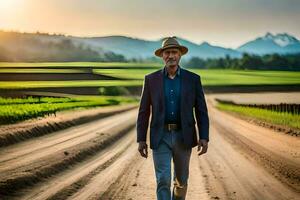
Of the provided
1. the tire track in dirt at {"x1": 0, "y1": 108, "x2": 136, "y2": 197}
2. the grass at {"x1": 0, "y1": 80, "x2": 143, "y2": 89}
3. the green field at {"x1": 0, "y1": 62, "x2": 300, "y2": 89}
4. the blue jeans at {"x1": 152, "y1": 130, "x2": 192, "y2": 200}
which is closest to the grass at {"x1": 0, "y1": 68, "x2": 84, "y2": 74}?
the green field at {"x1": 0, "y1": 62, "x2": 300, "y2": 89}

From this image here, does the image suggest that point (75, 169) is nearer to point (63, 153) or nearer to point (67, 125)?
Answer: point (63, 153)

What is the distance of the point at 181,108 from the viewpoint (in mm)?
7898

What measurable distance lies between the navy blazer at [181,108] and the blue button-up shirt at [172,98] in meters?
0.06

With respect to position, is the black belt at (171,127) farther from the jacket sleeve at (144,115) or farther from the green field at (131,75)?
the green field at (131,75)

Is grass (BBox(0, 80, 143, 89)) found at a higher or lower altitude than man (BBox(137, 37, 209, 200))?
lower

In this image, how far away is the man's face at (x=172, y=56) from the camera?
26.2 ft

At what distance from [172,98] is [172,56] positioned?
54cm

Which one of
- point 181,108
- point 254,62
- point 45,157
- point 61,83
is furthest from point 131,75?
point 181,108

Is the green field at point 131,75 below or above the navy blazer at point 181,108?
below

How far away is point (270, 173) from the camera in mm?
14852

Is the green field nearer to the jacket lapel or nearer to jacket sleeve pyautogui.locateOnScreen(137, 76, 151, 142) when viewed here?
jacket sleeve pyautogui.locateOnScreen(137, 76, 151, 142)

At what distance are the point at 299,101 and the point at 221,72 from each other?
74.2 meters

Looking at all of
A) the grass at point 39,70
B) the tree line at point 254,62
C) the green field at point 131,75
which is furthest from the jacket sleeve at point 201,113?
the tree line at point 254,62

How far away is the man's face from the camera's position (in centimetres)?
799
